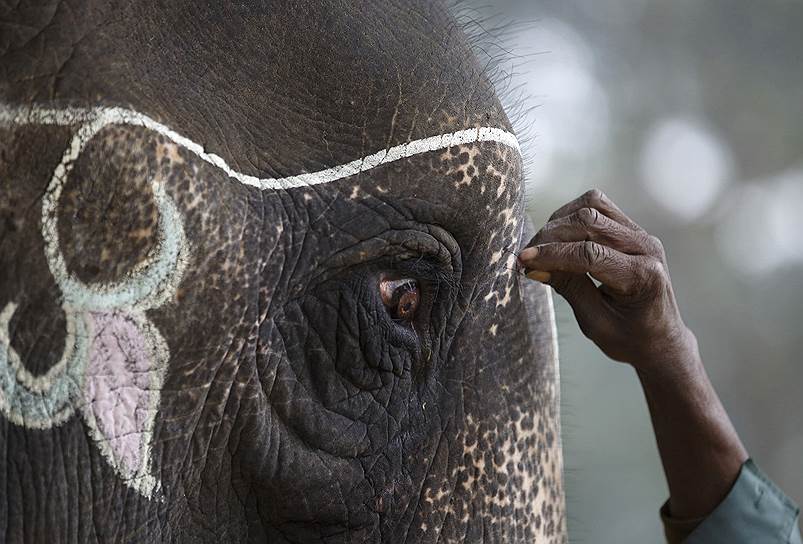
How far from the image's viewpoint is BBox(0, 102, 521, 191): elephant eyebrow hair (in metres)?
1.22

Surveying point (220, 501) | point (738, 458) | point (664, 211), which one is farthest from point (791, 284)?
point (220, 501)

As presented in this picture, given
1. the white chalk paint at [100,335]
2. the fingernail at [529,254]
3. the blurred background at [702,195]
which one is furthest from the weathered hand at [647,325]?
the blurred background at [702,195]

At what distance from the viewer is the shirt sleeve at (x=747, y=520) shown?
6.66ft

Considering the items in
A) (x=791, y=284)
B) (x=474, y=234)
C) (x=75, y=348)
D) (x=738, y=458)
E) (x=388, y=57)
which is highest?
(x=791, y=284)

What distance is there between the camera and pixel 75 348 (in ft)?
4.03

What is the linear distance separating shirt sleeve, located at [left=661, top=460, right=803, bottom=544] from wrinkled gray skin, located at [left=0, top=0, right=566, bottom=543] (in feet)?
1.61

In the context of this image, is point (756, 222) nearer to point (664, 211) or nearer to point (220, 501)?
point (664, 211)

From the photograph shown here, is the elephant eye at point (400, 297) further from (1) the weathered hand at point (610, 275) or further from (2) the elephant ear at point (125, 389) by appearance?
(2) the elephant ear at point (125, 389)

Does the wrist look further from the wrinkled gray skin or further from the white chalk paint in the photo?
the white chalk paint

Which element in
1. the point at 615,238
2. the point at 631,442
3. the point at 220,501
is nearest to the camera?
the point at 220,501

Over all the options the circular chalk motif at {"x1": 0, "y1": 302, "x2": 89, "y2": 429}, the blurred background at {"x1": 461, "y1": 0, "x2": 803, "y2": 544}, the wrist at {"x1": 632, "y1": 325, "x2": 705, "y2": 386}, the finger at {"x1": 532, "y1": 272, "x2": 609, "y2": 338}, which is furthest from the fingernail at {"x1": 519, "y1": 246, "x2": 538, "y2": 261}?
the blurred background at {"x1": 461, "y1": 0, "x2": 803, "y2": 544}

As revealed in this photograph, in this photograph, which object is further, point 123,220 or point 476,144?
point 476,144

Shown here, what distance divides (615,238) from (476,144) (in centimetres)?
25

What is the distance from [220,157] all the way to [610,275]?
0.54m
